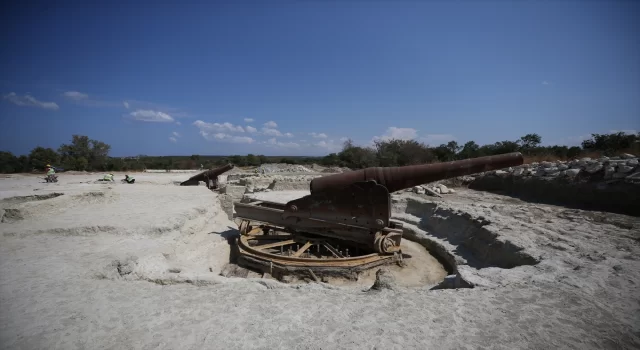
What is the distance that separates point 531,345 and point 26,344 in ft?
12.0

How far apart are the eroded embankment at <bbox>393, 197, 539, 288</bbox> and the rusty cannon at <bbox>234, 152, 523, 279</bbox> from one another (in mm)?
1142

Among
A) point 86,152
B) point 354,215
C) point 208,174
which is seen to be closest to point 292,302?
point 354,215

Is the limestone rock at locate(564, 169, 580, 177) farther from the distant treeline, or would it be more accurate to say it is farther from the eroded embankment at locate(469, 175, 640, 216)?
the distant treeline

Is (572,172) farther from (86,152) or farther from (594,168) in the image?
(86,152)

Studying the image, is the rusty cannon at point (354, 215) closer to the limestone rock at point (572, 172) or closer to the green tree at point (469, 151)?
the limestone rock at point (572, 172)

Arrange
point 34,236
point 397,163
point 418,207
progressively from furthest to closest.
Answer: point 397,163
point 418,207
point 34,236

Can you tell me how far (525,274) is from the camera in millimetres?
3078

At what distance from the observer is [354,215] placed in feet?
15.5

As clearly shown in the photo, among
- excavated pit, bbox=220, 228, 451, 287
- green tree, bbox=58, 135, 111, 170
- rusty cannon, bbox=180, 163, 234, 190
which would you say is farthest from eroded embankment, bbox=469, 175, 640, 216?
green tree, bbox=58, 135, 111, 170

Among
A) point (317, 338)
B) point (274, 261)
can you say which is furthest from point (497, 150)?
point (317, 338)

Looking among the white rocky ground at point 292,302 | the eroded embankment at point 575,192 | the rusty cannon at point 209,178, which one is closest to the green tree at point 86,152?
the rusty cannon at point 209,178

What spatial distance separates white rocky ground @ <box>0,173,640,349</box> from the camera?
6.53ft

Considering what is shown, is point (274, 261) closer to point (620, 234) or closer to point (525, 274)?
point (525, 274)

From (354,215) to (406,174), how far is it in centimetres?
117
